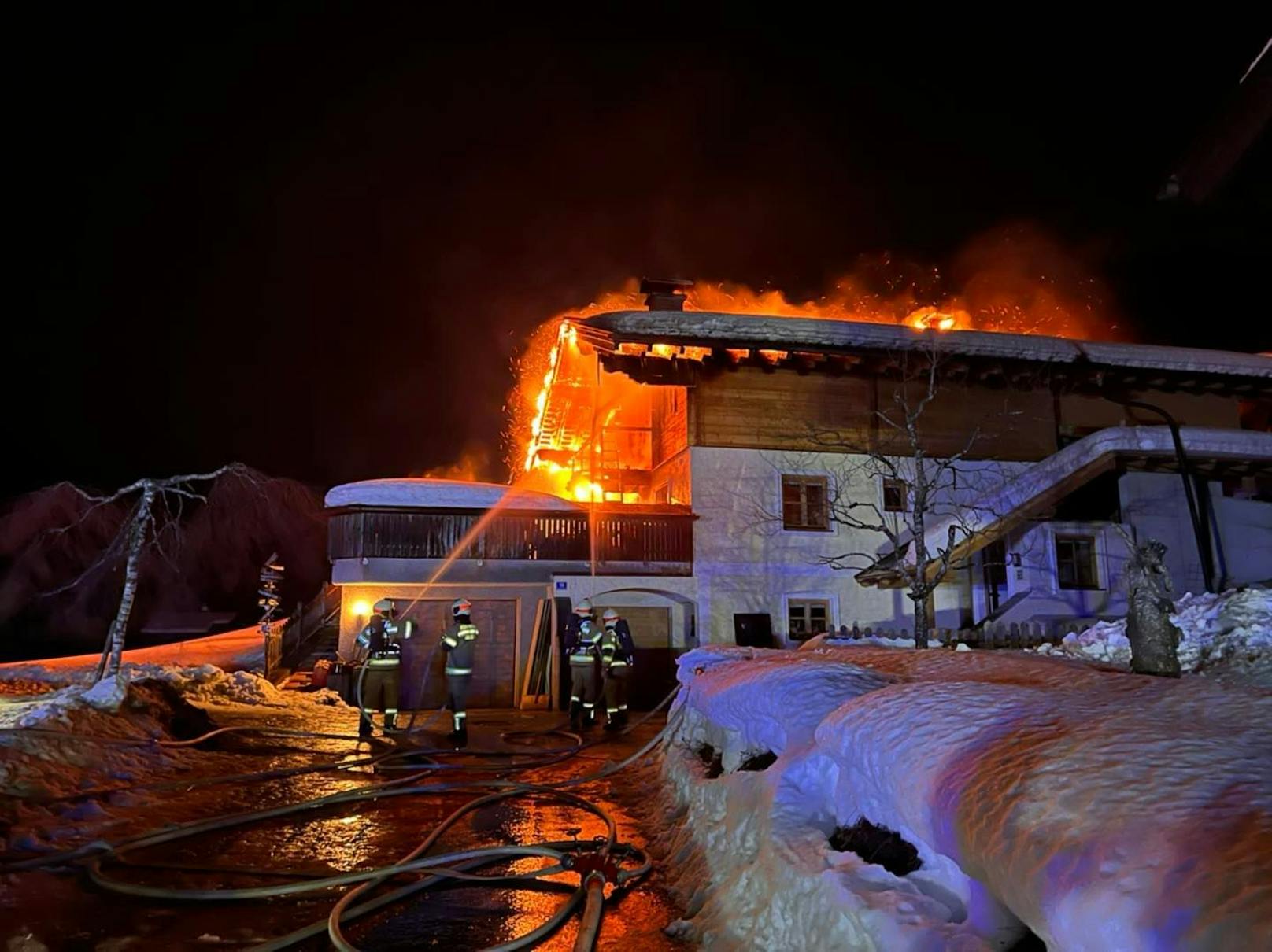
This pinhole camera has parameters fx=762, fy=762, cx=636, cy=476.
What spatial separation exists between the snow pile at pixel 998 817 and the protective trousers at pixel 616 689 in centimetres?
734

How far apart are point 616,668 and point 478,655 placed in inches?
215

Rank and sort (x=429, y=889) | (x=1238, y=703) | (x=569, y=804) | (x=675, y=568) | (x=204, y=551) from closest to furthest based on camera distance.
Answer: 1. (x=1238, y=703)
2. (x=429, y=889)
3. (x=569, y=804)
4. (x=675, y=568)
5. (x=204, y=551)

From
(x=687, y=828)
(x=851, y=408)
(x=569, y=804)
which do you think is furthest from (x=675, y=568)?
(x=687, y=828)

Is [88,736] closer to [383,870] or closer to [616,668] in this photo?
[383,870]

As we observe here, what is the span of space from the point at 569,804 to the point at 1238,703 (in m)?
6.57

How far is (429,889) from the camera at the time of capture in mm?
5844

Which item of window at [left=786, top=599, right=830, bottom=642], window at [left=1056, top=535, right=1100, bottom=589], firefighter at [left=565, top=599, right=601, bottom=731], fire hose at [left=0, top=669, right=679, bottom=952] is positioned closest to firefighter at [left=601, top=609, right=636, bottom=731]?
firefighter at [left=565, top=599, right=601, bottom=731]

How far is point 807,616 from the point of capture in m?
19.1

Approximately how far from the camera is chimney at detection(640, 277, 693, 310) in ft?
72.2

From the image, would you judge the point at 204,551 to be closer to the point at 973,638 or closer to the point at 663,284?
Answer: the point at 663,284

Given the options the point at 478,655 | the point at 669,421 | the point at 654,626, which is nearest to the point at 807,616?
the point at 654,626

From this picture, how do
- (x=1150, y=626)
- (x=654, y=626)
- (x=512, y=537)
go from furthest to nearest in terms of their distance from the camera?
(x=654, y=626) < (x=512, y=537) < (x=1150, y=626)

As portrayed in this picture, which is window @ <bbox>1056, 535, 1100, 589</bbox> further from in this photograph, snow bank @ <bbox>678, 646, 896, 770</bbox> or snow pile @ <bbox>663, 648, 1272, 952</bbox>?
snow pile @ <bbox>663, 648, 1272, 952</bbox>

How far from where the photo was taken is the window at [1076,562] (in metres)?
19.7
